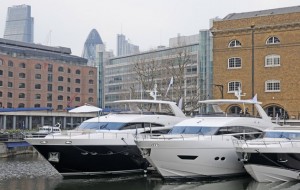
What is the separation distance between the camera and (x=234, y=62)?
50.1m

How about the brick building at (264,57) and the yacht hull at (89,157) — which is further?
the brick building at (264,57)

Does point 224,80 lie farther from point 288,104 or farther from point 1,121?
point 1,121

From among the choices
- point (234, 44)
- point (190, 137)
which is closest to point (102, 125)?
point (190, 137)

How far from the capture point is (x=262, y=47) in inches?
1917

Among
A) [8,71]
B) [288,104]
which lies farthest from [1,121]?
[288,104]

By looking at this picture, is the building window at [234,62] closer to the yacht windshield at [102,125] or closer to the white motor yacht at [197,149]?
the white motor yacht at [197,149]

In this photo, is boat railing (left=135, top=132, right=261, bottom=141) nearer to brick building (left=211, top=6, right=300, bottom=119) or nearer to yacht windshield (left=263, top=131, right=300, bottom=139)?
yacht windshield (left=263, top=131, right=300, bottom=139)

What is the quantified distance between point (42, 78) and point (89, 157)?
75628 mm

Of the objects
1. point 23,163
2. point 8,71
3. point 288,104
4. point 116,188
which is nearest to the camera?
point 116,188

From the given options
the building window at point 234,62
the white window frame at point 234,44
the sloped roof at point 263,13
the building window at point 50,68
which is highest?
the sloped roof at point 263,13

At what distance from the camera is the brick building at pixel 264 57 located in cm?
4712

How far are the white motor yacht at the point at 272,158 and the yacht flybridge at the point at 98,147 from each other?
258 inches

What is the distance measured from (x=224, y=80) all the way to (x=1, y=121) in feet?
116

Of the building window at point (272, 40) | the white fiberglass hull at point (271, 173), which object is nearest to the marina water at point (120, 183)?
the white fiberglass hull at point (271, 173)
